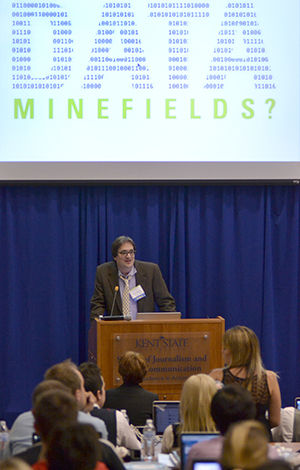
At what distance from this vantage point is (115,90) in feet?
21.7

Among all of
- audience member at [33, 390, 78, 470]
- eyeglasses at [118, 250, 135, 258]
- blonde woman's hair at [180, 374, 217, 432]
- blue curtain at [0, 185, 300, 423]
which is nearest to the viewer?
audience member at [33, 390, 78, 470]

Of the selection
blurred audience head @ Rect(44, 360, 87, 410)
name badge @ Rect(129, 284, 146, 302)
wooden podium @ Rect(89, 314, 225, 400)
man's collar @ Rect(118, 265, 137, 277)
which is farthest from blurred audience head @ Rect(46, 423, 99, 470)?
man's collar @ Rect(118, 265, 137, 277)

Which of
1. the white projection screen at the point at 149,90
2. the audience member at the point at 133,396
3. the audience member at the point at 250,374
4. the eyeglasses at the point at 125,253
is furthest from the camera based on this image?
the white projection screen at the point at 149,90

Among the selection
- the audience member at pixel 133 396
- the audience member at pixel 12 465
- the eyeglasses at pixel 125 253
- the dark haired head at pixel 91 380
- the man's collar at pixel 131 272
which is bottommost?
the audience member at pixel 133 396

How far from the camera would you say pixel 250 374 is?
411cm

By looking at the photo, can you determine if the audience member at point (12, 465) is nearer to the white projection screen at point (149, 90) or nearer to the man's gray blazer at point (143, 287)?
the man's gray blazer at point (143, 287)

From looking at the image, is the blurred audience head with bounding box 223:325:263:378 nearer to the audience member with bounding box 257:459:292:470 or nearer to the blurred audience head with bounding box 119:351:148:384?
the blurred audience head with bounding box 119:351:148:384

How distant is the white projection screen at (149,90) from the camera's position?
6547mm

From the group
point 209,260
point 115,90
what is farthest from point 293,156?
point 115,90

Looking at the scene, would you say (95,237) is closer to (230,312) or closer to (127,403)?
(230,312)

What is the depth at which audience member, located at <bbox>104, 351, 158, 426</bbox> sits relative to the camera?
4.34 metres

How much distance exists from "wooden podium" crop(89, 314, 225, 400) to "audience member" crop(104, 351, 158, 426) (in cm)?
53

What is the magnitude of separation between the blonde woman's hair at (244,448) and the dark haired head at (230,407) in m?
0.67

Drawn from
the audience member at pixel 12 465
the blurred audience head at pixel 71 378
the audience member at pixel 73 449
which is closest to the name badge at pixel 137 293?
the blurred audience head at pixel 71 378
